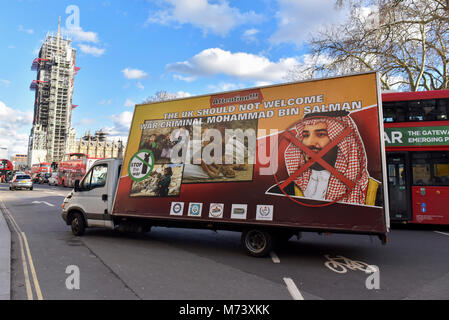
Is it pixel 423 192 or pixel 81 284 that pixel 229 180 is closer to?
pixel 81 284

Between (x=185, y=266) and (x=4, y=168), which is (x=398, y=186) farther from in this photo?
(x=4, y=168)

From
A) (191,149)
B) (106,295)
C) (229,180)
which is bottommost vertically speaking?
(106,295)

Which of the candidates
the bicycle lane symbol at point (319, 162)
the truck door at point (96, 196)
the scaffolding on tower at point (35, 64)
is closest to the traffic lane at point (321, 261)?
the truck door at point (96, 196)

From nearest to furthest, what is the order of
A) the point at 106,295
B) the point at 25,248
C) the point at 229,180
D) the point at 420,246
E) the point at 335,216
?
the point at 106,295 < the point at 335,216 < the point at 229,180 < the point at 25,248 < the point at 420,246

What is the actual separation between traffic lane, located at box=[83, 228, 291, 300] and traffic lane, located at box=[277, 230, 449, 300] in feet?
2.25

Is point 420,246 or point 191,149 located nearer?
point 191,149

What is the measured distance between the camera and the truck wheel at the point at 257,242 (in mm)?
6785

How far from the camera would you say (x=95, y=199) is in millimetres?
8961

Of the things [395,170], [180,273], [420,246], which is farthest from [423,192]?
[180,273]

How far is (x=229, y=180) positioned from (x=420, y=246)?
5305mm

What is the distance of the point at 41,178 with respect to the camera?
218 ft

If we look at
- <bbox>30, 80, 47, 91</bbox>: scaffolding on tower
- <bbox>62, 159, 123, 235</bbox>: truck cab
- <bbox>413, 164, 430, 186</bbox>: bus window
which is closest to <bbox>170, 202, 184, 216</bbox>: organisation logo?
<bbox>62, 159, 123, 235</bbox>: truck cab

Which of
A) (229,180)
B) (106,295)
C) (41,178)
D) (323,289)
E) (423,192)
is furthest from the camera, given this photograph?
(41,178)

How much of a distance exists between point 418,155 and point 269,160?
23.7ft
